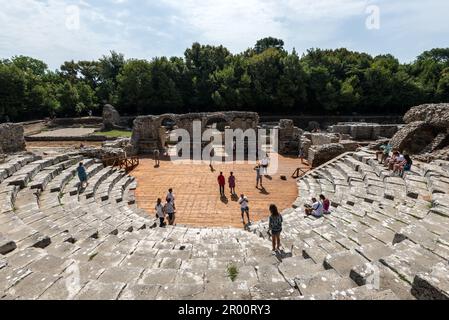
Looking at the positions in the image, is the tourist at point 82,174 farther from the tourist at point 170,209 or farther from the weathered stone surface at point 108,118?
the weathered stone surface at point 108,118

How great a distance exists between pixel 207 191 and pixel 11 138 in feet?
48.4

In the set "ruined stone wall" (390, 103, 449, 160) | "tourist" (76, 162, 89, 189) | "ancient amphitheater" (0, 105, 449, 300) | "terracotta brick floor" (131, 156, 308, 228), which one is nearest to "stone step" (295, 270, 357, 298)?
"ancient amphitheater" (0, 105, 449, 300)

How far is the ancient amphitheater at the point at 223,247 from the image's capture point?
3.40 m

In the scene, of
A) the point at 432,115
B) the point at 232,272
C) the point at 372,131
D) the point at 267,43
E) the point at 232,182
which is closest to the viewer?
the point at 232,272

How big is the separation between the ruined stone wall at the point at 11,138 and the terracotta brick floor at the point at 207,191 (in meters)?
8.84

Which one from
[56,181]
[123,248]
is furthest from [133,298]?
[56,181]

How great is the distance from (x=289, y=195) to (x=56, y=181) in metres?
9.85

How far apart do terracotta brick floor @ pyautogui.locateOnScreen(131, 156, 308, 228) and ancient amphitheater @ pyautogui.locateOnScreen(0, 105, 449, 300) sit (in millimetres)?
1085

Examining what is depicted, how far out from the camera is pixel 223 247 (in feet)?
19.6

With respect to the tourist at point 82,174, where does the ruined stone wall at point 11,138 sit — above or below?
above

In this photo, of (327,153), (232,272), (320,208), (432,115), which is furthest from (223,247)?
(432,115)

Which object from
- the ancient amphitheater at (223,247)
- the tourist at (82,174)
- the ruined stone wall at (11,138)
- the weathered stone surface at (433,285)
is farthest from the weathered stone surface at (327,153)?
the ruined stone wall at (11,138)

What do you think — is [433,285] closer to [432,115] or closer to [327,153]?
[432,115]

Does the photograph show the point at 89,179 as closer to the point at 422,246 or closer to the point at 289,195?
the point at 289,195
